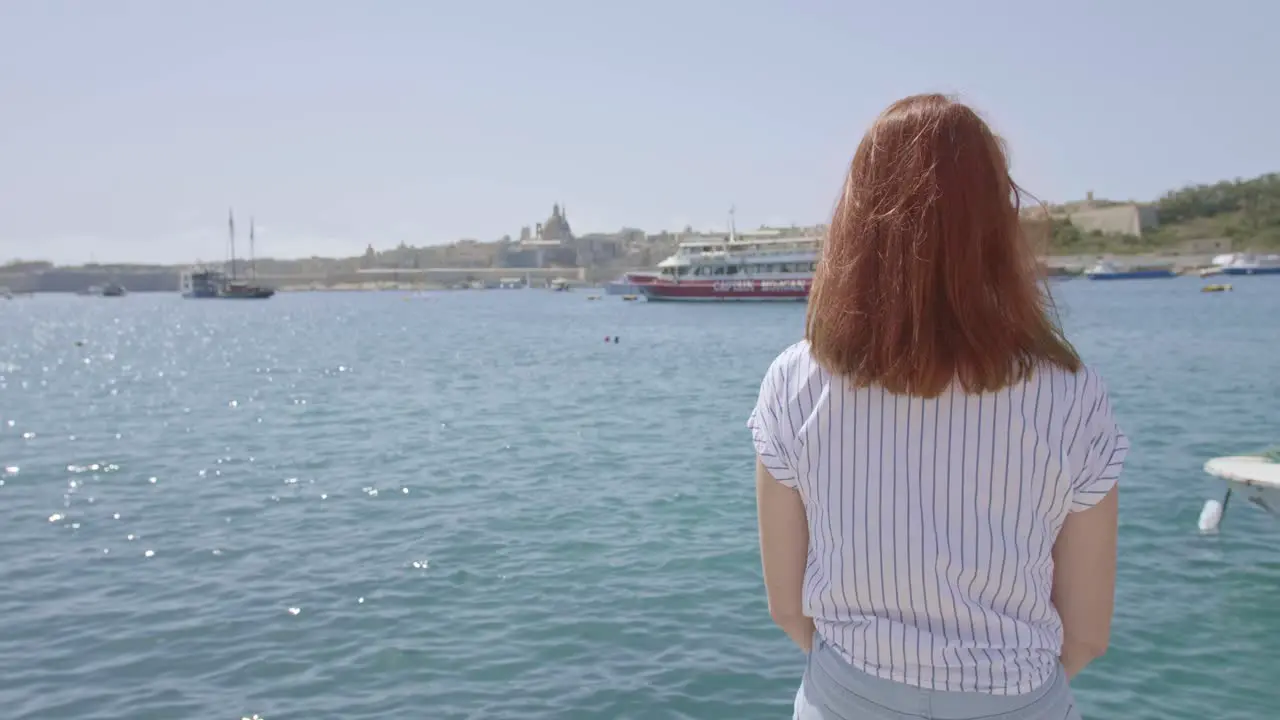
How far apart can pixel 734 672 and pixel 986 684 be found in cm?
502

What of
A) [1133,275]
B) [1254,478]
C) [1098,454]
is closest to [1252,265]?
[1133,275]

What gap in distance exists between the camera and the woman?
169 cm

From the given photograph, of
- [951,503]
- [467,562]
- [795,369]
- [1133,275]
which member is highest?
[1133,275]

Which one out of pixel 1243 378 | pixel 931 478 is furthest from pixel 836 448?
pixel 1243 378

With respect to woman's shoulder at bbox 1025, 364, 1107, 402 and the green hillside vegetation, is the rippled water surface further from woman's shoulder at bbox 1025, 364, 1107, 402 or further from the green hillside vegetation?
the green hillside vegetation

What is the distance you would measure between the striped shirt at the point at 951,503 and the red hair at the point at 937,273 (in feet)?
0.17

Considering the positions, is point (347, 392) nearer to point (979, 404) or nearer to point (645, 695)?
point (645, 695)

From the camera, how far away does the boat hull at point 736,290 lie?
2689 inches

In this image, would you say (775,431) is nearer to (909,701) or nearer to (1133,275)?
(909,701)

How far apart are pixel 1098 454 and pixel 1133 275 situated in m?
110

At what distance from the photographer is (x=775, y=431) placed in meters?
1.85

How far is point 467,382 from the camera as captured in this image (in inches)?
1039

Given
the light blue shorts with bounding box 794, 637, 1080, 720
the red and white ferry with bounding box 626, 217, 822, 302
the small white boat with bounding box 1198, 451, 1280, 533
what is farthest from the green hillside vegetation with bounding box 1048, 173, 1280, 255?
the light blue shorts with bounding box 794, 637, 1080, 720

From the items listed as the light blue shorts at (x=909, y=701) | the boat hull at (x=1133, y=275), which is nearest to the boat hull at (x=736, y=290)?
the boat hull at (x=1133, y=275)
